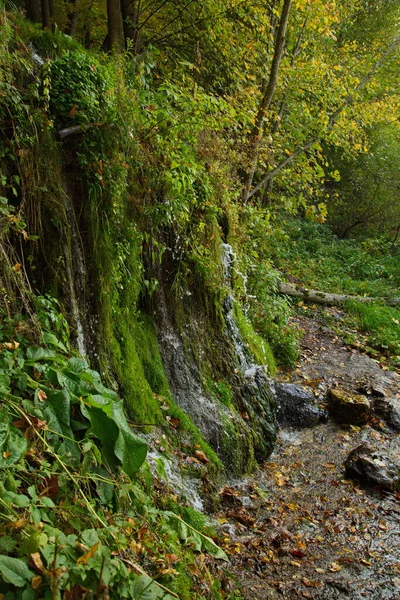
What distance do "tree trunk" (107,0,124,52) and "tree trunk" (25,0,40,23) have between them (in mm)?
1376

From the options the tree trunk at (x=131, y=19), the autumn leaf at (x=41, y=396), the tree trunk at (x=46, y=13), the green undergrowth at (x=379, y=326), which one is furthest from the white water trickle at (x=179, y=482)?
the tree trunk at (x=46, y=13)

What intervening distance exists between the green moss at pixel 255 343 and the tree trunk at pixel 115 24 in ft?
13.2

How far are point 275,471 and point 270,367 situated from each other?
2074mm

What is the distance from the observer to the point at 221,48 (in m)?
7.83

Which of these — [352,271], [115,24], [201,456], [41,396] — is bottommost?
[201,456]

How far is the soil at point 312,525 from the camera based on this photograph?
12.0 feet

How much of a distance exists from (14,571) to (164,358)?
343cm

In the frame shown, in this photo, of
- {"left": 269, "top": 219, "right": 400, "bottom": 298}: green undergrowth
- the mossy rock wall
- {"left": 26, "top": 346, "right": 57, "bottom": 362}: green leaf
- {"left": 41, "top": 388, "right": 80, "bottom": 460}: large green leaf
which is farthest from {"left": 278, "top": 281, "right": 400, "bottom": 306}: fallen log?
{"left": 41, "top": 388, "right": 80, "bottom": 460}: large green leaf

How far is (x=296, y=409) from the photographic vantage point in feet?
21.3

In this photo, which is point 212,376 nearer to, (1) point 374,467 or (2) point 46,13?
(1) point 374,467

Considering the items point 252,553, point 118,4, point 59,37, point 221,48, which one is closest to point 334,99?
point 221,48

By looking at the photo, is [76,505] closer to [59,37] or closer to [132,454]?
[132,454]

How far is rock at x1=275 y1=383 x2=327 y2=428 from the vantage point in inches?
252

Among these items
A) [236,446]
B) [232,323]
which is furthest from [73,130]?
[236,446]
